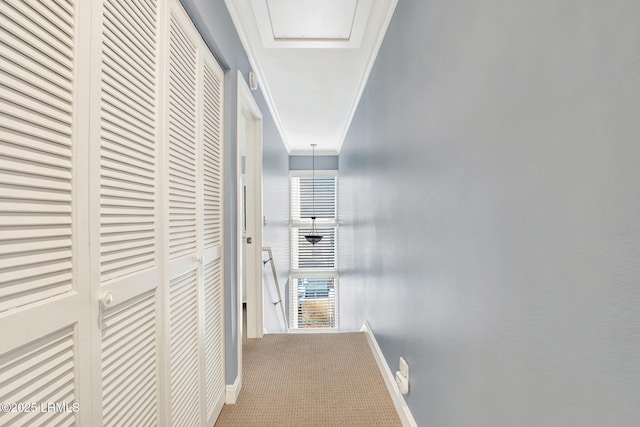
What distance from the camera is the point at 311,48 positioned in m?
2.54

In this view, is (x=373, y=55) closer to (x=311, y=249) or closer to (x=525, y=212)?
(x=525, y=212)

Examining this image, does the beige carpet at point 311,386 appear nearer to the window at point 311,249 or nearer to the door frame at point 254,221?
the door frame at point 254,221

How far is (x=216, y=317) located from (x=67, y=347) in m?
1.16

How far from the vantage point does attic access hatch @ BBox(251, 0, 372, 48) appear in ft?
6.54

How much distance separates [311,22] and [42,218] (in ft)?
6.70

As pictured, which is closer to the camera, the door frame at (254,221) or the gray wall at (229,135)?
the gray wall at (229,135)

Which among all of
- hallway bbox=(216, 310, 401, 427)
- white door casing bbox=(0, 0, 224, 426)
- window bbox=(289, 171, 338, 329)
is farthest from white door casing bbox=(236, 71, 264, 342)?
window bbox=(289, 171, 338, 329)

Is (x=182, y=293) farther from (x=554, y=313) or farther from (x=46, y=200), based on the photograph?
(x=554, y=313)

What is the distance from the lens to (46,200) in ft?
2.15

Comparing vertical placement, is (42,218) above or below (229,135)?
below

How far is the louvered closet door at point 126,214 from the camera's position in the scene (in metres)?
0.82

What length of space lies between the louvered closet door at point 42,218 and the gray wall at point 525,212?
100 centimetres

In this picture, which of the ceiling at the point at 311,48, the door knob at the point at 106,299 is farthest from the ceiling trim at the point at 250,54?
the door knob at the point at 106,299

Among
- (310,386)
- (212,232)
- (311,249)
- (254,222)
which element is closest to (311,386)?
(310,386)
